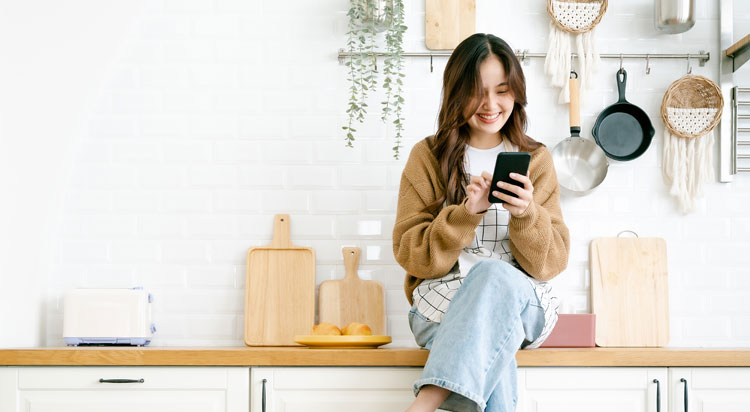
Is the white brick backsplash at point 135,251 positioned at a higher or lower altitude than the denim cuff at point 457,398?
higher

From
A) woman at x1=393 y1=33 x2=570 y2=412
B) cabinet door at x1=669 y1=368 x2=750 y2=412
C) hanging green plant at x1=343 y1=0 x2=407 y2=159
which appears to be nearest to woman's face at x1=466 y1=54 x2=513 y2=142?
woman at x1=393 y1=33 x2=570 y2=412

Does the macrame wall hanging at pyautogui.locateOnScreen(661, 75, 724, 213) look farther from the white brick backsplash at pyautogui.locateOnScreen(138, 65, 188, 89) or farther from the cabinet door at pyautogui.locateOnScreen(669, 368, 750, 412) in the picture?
the white brick backsplash at pyautogui.locateOnScreen(138, 65, 188, 89)

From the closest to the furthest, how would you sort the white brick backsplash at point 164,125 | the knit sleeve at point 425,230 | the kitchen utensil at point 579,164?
the knit sleeve at point 425,230, the kitchen utensil at point 579,164, the white brick backsplash at point 164,125

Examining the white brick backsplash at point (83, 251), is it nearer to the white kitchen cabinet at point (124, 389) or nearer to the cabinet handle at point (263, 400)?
the white kitchen cabinet at point (124, 389)

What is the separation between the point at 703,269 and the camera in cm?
286

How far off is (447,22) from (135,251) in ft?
4.30

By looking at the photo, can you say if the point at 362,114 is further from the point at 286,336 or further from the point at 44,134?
the point at 44,134

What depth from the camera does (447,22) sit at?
2.86 meters

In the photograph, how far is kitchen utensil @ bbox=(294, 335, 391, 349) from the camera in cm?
242

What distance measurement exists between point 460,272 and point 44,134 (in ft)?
4.74

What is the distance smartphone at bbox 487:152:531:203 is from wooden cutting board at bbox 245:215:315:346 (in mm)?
907

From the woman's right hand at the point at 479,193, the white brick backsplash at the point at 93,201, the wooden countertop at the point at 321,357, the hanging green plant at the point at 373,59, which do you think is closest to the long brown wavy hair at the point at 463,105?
the woman's right hand at the point at 479,193

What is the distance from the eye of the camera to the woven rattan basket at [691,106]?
283cm

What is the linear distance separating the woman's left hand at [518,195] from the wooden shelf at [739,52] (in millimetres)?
→ 1092
